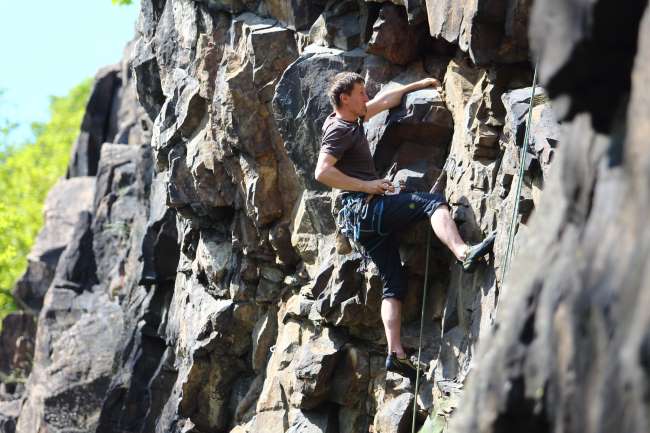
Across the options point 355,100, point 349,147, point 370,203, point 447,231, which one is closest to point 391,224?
point 370,203

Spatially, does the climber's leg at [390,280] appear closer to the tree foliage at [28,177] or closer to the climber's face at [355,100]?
the climber's face at [355,100]

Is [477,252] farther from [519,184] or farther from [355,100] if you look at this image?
[355,100]

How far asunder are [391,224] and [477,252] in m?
0.90

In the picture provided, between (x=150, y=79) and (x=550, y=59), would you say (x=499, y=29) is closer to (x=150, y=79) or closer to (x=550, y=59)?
(x=550, y=59)

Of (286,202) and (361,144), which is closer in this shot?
(361,144)

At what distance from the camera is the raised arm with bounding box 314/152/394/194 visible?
9555 mm

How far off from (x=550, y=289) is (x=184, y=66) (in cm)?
1099

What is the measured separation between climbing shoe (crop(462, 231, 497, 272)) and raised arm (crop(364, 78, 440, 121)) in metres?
1.86

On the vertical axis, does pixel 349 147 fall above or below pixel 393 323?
above

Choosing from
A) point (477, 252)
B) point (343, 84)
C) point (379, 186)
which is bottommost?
point (477, 252)

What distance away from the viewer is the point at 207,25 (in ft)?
45.6

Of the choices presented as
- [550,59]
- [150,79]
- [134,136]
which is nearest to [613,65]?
[550,59]

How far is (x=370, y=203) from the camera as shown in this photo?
9719 mm

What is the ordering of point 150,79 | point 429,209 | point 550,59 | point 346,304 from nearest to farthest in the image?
point 550,59, point 429,209, point 346,304, point 150,79
